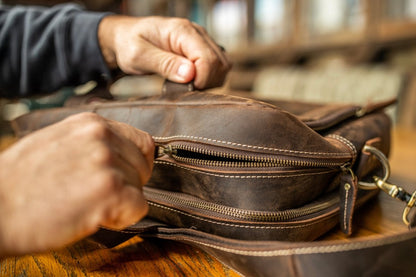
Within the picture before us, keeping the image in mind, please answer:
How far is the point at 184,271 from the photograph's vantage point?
45cm

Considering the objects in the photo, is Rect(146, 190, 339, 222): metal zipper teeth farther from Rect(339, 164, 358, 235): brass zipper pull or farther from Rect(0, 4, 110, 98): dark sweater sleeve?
Rect(0, 4, 110, 98): dark sweater sleeve

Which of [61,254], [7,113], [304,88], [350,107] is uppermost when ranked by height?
[350,107]

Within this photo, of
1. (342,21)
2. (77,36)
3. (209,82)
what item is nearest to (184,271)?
(209,82)

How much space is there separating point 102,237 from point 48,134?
21 cm

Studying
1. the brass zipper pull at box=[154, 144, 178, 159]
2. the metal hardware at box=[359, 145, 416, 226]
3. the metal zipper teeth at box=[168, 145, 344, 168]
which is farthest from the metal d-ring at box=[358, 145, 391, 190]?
the brass zipper pull at box=[154, 144, 178, 159]

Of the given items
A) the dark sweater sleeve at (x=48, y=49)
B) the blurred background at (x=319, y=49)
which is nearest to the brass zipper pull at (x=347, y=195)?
the dark sweater sleeve at (x=48, y=49)

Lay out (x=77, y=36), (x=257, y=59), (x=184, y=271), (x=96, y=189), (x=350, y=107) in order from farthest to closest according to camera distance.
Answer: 1. (x=257, y=59)
2. (x=77, y=36)
3. (x=350, y=107)
4. (x=184, y=271)
5. (x=96, y=189)

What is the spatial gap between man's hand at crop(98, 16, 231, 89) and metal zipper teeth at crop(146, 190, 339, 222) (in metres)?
0.27

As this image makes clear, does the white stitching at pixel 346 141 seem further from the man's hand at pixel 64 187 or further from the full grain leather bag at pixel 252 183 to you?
the man's hand at pixel 64 187

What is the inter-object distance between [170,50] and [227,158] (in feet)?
1.35

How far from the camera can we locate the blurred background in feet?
5.90

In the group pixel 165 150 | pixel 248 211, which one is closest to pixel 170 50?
pixel 165 150

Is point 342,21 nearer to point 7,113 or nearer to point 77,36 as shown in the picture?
point 77,36

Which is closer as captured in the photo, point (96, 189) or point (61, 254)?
point (96, 189)
